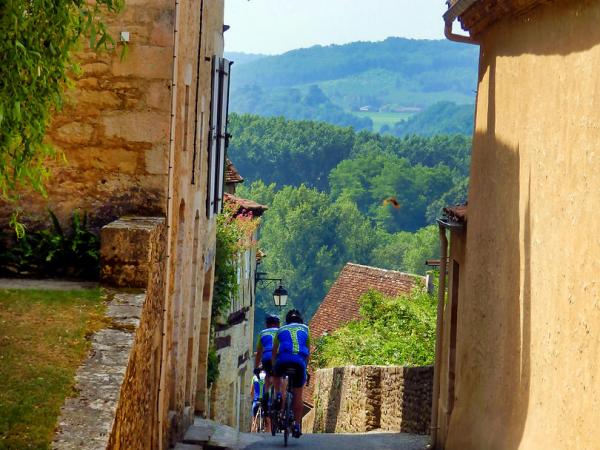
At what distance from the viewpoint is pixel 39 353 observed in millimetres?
8109

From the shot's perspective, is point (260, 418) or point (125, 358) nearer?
point (125, 358)

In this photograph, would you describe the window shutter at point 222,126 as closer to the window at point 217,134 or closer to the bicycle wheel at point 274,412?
the window at point 217,134

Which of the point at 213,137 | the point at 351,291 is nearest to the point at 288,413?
the point at 213,137

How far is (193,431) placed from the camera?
14.5 m

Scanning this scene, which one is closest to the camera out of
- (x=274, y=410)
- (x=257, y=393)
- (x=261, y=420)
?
(x=274, y=410)

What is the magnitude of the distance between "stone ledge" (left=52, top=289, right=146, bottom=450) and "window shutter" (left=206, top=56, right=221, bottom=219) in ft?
21.1

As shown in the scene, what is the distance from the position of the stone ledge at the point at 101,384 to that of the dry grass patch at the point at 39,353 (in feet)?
0.21

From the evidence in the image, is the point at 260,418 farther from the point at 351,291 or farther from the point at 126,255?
the point at 351,291

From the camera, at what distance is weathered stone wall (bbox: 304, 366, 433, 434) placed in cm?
1728

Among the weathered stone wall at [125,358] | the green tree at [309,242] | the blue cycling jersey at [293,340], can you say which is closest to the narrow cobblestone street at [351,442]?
the blue cycling jersey at [293,340]

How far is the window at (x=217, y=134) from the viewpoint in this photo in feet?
52.0

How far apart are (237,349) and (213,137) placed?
Answer: 14.1m

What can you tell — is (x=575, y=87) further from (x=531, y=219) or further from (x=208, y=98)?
(x=208, y=98)

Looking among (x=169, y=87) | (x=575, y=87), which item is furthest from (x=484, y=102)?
(x=575, y=87)
